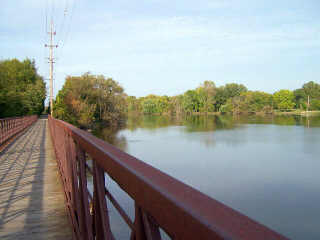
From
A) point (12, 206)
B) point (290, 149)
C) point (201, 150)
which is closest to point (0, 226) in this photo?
point (12, 206)

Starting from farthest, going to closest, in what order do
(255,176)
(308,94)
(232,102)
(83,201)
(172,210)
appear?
(308,94) < (232,102) < (255,176) < (83,201) < (172,210)

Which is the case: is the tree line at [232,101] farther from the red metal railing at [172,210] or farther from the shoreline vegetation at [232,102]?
the red metal railing at [172,210]

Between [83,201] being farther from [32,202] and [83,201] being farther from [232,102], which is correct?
[232,102]

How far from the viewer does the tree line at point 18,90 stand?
2056 centimetres

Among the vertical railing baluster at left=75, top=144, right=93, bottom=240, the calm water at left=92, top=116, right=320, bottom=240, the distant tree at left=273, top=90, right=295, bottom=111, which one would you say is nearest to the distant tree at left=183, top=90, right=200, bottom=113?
the distant tree at left=273, top=90, right=295, bottom=111

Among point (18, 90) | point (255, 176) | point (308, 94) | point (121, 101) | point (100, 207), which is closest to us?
point (100, 207)

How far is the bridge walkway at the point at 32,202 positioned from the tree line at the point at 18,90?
1571cm

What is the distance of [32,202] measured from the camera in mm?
3721

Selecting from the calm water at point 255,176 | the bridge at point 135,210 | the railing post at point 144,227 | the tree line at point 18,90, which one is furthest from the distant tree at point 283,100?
the railing post at point 144,227

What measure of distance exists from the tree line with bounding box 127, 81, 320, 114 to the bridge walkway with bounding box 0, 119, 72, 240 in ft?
299

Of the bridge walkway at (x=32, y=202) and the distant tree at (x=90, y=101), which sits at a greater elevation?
the distant tree at (x=90, y=101)

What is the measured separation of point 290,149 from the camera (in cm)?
2520

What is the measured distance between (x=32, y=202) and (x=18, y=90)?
2520 centimetres

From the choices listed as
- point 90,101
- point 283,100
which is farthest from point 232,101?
point 90,101
